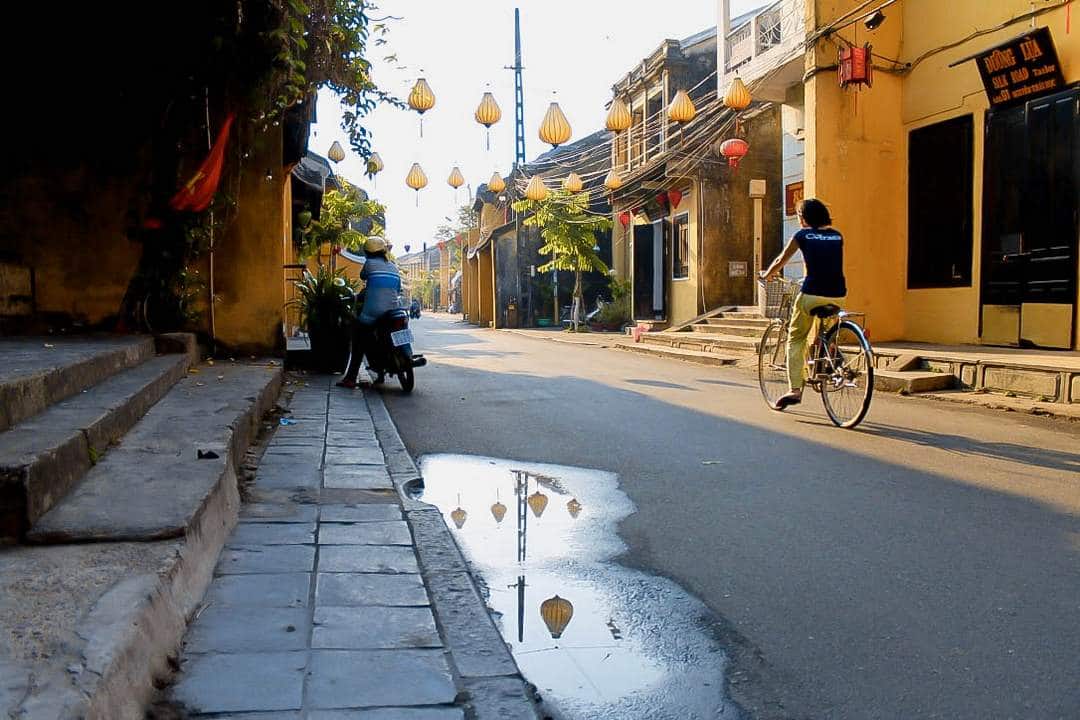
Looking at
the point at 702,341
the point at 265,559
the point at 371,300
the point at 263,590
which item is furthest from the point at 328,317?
the point at 702,341

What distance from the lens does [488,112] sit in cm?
1612

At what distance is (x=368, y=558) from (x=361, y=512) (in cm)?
71

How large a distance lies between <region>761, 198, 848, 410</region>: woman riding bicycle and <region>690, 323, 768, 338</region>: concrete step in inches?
327

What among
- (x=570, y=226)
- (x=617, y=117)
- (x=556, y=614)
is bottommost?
(x=556, y=614)

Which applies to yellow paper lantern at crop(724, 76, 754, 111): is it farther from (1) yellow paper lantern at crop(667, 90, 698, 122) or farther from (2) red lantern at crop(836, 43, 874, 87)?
(2) red lantern at crop(836, 43, 874, 87)

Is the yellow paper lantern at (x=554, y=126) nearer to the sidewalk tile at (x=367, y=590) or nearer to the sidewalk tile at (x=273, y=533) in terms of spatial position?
the sidewalk tile at (x=273, y=533)

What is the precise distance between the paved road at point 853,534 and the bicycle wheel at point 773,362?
261 millimetres

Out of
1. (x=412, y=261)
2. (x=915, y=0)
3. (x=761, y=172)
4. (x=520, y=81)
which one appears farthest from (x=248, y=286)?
(x=412, y=261)

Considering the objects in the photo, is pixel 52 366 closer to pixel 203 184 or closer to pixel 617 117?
pixel 203 184

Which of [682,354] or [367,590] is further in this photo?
[682,354]

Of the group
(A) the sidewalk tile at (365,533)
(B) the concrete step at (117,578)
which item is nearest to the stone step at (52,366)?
(B) the concrete step at (117,578)

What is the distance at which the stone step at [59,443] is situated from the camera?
2.91 meters

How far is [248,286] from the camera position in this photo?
9.38 m

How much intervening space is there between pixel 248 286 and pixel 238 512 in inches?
229
